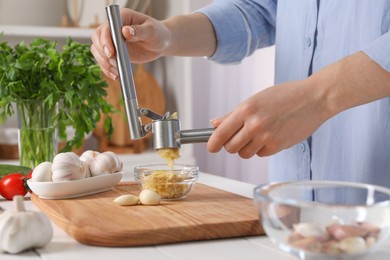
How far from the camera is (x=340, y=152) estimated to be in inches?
58.3

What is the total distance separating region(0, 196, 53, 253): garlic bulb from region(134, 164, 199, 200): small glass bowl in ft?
1.18

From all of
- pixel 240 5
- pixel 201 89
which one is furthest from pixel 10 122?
pixel 240 5

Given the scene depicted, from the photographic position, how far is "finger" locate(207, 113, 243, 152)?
110 cm

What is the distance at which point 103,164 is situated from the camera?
136 centimetres

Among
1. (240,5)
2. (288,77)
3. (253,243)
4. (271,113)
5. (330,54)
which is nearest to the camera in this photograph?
(253,243)

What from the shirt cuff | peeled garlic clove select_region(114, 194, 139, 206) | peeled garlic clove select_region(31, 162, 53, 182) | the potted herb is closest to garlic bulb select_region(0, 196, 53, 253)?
peeled garlic clove select_region(114, 194, 139, 206)

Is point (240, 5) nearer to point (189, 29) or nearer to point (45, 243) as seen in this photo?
point (189, 29)

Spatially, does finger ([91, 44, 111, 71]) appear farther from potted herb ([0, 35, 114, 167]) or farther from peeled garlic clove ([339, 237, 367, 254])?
peeled garlic clove ([339, 237, 367, 254])

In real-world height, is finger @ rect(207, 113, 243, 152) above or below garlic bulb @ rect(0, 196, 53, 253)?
above

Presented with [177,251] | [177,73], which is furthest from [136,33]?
[177,73]

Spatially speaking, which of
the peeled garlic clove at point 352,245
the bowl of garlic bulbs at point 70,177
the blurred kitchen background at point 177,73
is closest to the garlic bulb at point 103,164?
the bowl of garlic bulbs at point 70,177

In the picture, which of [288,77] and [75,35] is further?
[75,35]

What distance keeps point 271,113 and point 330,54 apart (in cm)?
45

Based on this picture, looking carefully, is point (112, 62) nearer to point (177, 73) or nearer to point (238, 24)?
point (238, 24)
